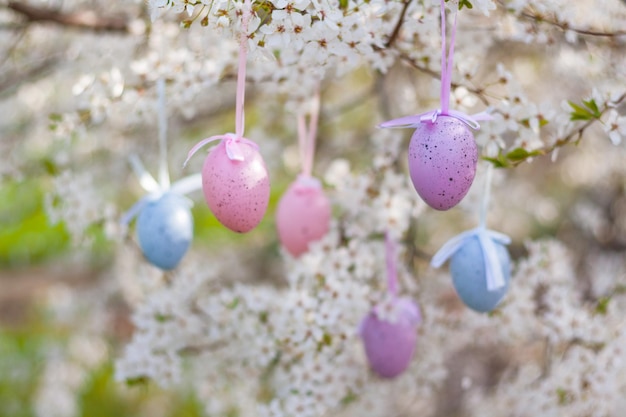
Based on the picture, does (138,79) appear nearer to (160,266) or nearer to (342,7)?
(160,266)

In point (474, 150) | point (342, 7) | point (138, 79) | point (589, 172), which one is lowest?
point (589, 172)

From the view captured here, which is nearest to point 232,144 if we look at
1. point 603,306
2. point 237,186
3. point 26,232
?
point 237,186

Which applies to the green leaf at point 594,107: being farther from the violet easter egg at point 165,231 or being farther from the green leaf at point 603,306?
the violet easter egg at point 165,231

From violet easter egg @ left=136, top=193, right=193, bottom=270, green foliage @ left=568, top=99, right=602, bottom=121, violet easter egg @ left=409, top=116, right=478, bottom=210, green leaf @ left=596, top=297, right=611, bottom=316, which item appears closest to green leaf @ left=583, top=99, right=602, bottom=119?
green foliage @ left=568, top=99, right=602, bottom=121

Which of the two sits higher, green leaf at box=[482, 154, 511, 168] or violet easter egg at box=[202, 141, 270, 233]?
violet easter egg at box=[202, 141, 270, 233]

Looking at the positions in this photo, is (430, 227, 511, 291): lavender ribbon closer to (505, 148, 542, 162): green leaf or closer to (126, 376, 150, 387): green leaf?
(505, 148, 542, 162): green leaf

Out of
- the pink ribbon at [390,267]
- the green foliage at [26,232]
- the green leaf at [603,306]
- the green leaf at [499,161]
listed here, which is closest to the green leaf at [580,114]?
the green leaf at [499,161]

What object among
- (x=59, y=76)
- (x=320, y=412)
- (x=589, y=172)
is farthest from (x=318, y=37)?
(x=589, y=172)
